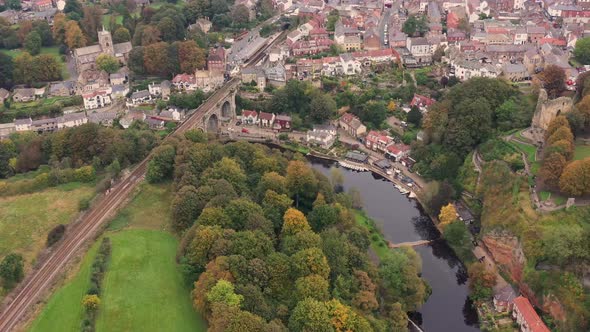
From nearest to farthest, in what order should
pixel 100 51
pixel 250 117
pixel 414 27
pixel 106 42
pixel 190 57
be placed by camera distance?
pixel 250 117, pixel 190 57, pixel 414 27, pixel 100 51, pixel 106 42

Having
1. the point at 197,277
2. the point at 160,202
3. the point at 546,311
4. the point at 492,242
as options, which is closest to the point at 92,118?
the point at 160,202

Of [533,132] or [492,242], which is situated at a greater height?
[533,132]

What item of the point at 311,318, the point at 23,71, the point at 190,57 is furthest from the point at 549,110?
the point at 23,71

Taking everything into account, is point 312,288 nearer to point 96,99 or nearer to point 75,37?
point 96,99

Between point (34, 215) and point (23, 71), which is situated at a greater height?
point (23, 71)

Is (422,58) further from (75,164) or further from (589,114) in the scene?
(75,164)

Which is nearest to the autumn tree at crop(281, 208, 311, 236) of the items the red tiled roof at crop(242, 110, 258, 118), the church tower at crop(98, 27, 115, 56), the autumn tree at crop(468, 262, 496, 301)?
the autumn tree at crop(468, 262, 496, 301)

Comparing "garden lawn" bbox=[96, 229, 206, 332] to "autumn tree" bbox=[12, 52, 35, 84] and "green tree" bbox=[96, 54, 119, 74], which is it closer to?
"green tree" bbox=[96, 54, 119, 74]
